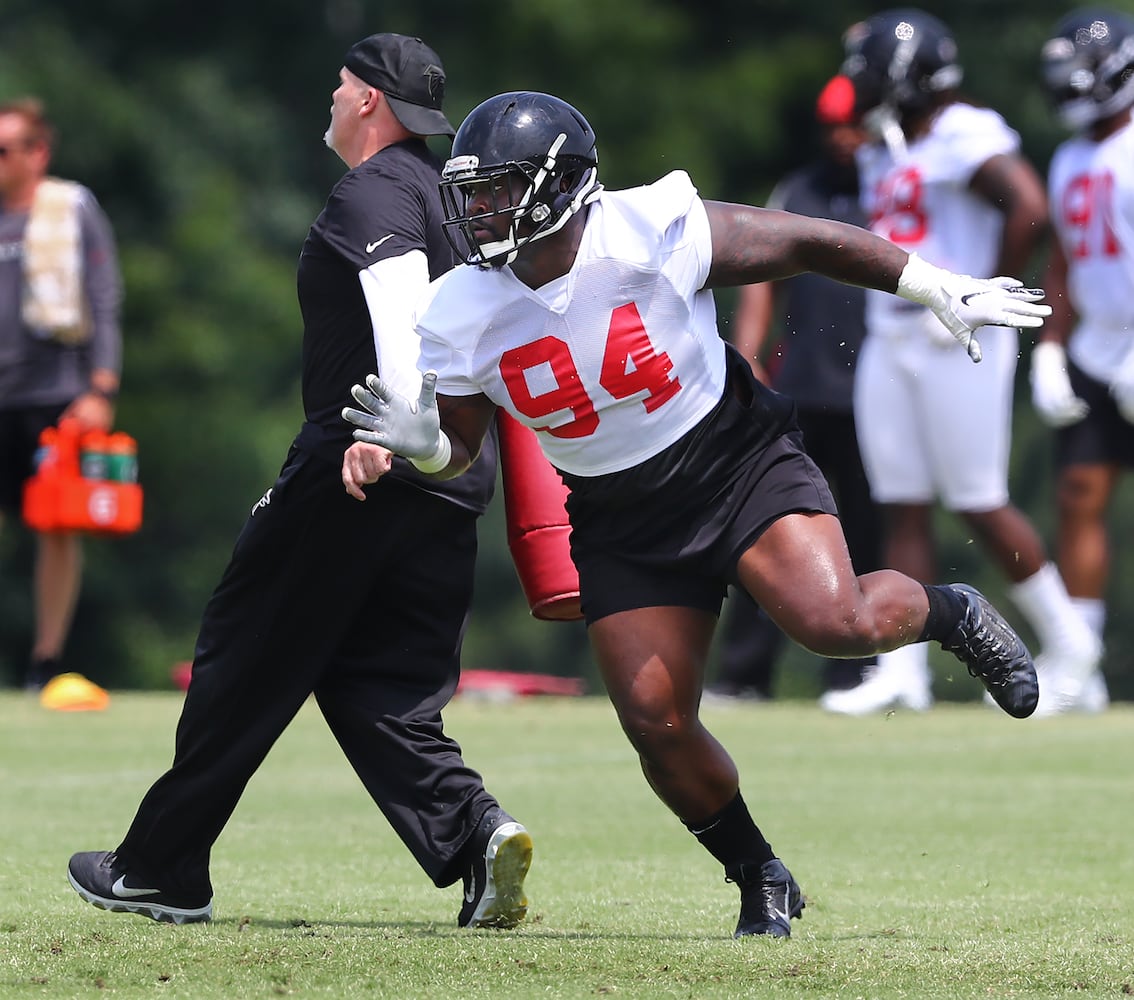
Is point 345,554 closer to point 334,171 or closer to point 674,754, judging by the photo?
point 674,754

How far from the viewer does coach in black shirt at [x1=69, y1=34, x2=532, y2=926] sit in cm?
552

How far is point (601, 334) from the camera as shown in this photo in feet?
16.8

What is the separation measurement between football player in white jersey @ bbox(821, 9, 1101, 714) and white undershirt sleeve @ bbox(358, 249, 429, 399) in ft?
16.9

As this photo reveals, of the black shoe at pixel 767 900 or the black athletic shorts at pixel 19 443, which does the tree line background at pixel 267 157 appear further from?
the black shoe at pixel 767 900

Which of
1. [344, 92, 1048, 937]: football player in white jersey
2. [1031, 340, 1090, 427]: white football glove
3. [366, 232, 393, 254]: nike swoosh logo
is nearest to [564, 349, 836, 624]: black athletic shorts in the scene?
[344, 92, 1048, 937]: football player in white jersey

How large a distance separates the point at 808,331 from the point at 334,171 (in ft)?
38.1

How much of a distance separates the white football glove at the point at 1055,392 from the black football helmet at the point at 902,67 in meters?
1.29

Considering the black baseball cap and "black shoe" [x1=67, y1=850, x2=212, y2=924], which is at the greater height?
the black baseball cap

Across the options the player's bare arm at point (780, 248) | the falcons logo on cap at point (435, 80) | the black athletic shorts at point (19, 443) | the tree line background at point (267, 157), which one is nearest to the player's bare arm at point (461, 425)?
the player's bare arm at point (780, 248)

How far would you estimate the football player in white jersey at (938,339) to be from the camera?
10.2 m

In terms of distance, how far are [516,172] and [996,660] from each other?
5.13 feet

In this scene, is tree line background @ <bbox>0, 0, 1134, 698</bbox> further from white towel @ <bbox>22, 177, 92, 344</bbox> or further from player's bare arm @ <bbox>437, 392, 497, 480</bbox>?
player's bare arm @ <bbox>437, 392, 497, 480</bbox>

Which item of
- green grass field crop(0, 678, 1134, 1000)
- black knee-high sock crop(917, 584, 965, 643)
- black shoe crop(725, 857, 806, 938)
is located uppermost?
black knee-high sock crop(917, 584, 965, 643)

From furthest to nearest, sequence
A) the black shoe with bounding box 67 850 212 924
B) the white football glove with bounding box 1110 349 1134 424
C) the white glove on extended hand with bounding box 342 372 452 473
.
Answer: the white football glove with bounding box 1110 349 1134 424 < the black shoe with bounding box 67 850 212 924 < the white glove on extended hand with bounding box 342 372 452 473
